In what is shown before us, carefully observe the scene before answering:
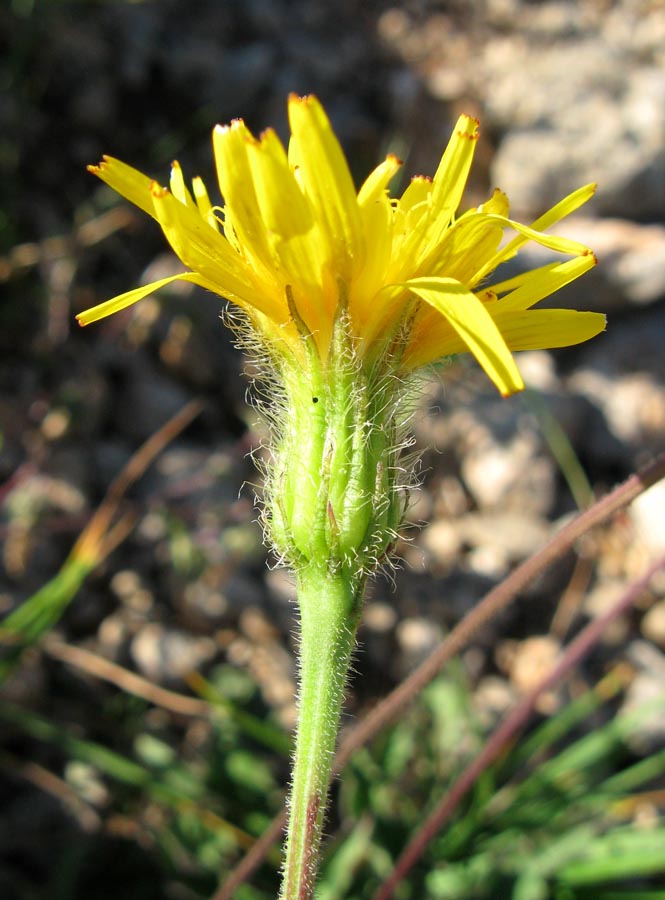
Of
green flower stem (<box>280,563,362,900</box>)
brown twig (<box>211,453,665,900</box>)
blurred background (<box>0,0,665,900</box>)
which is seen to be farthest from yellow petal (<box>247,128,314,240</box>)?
blurred background (<box>0,0,665,900</box>)

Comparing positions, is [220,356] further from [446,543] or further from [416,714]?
[416,714]

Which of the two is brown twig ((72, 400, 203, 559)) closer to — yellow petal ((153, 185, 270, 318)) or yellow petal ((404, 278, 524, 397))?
yellow petal ((153, 185, 270, 318))

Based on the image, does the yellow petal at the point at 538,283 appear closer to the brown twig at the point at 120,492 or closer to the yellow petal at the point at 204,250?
the yellow petal at the point at 204,250

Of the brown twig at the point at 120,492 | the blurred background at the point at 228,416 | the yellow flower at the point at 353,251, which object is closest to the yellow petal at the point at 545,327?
the yellow flower at the point at 353,251

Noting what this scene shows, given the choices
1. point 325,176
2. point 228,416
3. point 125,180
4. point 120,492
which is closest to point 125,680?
point 120,492

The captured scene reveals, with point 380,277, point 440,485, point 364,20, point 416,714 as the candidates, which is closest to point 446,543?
point 440,485

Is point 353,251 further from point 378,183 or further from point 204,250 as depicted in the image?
point 204,250

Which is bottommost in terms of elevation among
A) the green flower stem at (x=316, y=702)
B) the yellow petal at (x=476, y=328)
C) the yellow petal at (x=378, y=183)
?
the green flower stem at (x=316, y=702)
